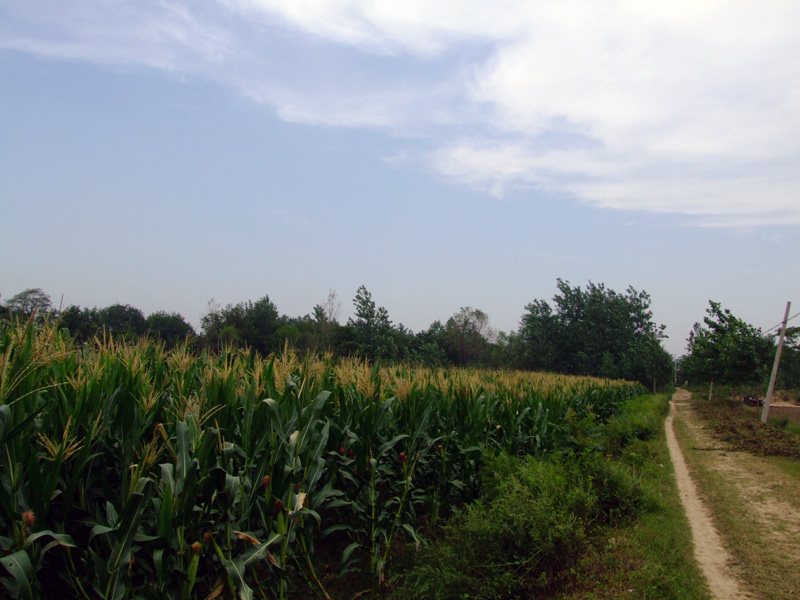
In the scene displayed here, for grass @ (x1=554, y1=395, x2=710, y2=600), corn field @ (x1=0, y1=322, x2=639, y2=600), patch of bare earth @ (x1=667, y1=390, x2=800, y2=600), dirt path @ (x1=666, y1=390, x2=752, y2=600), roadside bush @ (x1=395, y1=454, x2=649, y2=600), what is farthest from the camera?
patch of bare earth @ (x1=667, y1=390, x2=800, y2=600)

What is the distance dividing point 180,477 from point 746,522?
26.0 ft

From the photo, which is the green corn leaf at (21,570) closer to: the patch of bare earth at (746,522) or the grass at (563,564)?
the grass at (563,564)

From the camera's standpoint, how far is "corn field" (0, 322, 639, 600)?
122 inches

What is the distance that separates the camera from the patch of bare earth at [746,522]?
5.47 m

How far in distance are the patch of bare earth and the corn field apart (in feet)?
11.6

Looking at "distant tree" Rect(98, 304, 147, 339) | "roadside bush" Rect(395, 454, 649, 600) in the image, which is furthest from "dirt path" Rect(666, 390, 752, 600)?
"distant tree" Rect(98, 304, 147, 339)

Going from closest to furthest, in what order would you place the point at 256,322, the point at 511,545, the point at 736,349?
the point at 511,545 < the point at 736,349 < the point at 256,322

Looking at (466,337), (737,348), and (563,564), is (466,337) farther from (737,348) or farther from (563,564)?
(563,564)

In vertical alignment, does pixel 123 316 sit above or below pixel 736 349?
below

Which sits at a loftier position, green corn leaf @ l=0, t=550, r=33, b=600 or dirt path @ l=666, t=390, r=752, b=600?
green corn leaf @ l=0, t=550, r=33, b=600

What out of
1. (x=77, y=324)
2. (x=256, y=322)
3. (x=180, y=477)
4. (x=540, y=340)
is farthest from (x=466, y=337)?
(x=180, y=477)

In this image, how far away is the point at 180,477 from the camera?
3398 mm

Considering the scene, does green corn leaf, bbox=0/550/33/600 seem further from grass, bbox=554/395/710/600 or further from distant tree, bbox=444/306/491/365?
distant tree, bbox=444/306/491/365

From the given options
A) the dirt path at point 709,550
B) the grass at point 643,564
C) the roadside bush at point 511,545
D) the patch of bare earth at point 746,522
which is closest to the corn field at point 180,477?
the roadside bush at point 511,545
